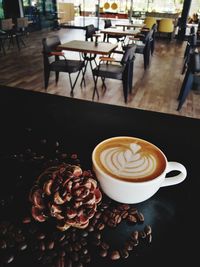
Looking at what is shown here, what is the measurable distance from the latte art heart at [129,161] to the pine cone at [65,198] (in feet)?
0.19

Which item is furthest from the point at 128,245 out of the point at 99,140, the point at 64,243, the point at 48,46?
the point at 48,46

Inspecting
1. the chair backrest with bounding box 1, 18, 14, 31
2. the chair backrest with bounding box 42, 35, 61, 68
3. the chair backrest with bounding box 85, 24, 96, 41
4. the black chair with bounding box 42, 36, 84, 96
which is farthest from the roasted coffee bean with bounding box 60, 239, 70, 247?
the chair backrest with bounding box 1, 18, 14, 31

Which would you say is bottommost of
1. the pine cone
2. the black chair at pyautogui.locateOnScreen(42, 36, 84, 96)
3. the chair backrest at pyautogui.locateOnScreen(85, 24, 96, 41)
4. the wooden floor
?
the wooden floor

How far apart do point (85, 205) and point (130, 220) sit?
110 millimetres

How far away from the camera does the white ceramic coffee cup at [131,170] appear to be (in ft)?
1.41

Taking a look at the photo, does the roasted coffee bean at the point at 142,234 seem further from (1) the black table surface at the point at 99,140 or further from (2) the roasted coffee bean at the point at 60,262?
(2) the roasted coffee bean at the point at 60,262

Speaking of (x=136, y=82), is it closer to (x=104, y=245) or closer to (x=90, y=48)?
(x=90, y=48)

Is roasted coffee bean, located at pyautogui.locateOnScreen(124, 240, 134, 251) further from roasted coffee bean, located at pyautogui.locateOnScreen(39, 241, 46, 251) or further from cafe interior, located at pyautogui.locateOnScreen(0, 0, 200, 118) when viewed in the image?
cafe interior, located at pyautogui.locateOnScreen(0, 0, 200, 118)

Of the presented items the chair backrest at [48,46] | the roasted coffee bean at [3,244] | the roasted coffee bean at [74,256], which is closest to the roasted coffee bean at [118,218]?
the roasted coffee bean at [74,256]

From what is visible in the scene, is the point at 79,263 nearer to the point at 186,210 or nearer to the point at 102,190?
the point at 102,190

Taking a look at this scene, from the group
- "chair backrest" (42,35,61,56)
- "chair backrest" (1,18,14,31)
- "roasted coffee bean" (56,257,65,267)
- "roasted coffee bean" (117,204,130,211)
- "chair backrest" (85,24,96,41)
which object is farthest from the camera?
"chair backrest" (1,18,14,31)

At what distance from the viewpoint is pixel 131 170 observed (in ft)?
1.49

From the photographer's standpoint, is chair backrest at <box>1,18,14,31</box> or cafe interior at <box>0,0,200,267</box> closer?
cafe interior at <box>0,0,200,267</box>

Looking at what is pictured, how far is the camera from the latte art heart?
45 centimetres
